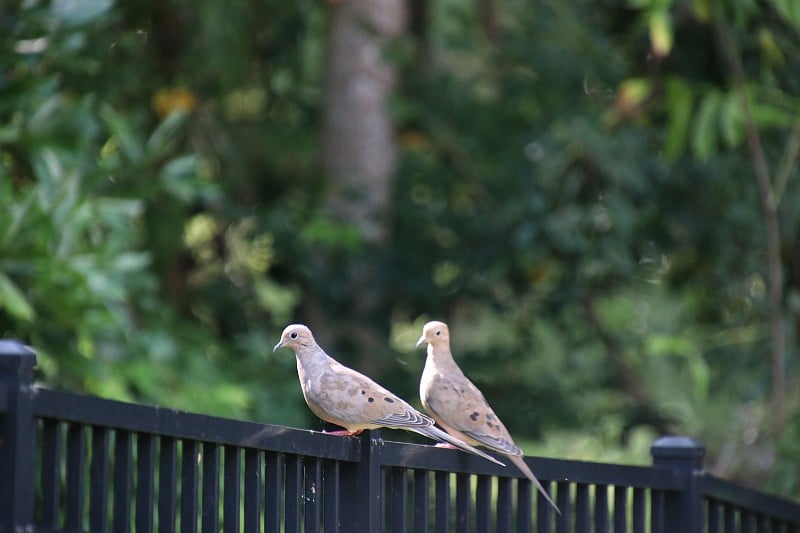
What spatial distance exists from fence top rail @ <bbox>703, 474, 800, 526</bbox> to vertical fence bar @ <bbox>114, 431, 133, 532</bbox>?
2.30 m

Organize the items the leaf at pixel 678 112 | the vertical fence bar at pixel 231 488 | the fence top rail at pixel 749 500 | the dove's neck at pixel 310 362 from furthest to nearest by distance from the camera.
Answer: the leaf at pixel 678 112, the fence top rail at pixel 749 500, the dove's neck at pixel 310 362, the vertical fence bar at pixel 231 488

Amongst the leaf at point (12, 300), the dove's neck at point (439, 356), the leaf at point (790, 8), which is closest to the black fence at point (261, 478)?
the dove's neck at point (439, 356)

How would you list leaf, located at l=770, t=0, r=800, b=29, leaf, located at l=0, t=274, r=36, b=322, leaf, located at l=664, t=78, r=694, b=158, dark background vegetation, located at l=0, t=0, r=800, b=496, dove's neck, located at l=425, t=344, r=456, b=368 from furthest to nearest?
dark background vegetation, located at l=0, t=0, r=800, b=496 < leaf, located at l=664, t=78, r=694, b=158 < leaf, located at l=770, t=0, r=800, b=29 < leaf, located at l=0, t=274, r=36, b=322 < dove's neck, located at l=425, t=344, r=456, b=368

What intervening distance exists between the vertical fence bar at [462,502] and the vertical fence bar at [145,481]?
43.4 inches

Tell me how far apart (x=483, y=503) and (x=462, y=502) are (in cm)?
8

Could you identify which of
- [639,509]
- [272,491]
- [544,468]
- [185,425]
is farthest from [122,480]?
[639,509]

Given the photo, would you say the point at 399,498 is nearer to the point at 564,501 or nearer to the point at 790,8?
the point at 564,501

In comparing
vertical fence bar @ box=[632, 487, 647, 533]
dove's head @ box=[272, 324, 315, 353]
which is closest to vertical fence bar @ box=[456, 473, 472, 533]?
dove's head @ box=[272, 324, 315, 353]

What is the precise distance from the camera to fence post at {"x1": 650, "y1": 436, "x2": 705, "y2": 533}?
431cm

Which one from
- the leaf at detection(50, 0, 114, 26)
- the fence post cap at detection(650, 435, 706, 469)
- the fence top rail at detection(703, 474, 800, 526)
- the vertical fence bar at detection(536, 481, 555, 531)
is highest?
the leaf at detection(50, 0, 114, 26)

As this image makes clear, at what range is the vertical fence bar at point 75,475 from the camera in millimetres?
2578

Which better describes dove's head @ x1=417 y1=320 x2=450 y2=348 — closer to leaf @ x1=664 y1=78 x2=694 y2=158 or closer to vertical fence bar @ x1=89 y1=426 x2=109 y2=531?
vertical fence bar @ x1=89 y1=426 x2=109 y2=531

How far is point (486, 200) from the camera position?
343 inches

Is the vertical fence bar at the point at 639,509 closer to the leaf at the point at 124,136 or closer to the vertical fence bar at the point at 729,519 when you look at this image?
the vertical fence bar at the point at 729,519
